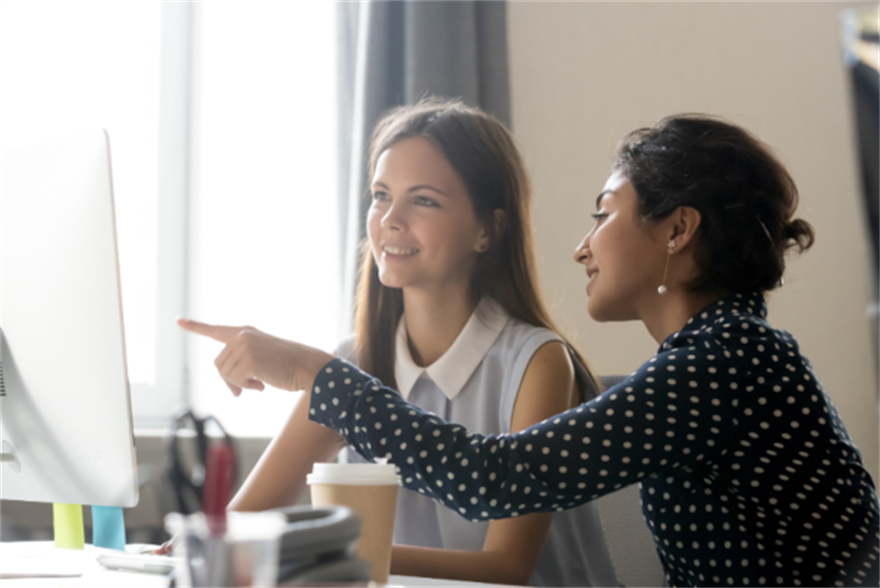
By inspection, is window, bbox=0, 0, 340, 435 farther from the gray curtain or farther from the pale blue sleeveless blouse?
the pale blue sleeveless blouse

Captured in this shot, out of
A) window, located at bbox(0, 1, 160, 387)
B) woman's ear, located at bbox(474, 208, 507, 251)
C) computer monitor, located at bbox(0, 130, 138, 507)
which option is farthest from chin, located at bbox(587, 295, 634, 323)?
window, located at bbox(0, 1, 160, 387)

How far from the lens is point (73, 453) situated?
80cm

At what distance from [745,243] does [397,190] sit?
1.98ft

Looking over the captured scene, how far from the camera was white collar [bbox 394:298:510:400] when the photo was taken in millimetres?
1262

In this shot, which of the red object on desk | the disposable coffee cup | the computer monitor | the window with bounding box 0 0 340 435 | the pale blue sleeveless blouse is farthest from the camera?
the window with bounding box 0 0 340 435

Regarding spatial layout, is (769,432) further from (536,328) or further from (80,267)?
(80,267)

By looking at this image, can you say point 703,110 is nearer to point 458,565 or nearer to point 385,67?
point 385,67

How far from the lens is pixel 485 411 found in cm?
124

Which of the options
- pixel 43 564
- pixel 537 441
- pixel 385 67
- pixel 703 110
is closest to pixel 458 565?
pixel 537 441

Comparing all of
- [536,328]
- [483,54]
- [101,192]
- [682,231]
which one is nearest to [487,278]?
[536,328]

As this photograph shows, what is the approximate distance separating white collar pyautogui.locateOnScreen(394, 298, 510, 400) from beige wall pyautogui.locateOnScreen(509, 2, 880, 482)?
0.50m

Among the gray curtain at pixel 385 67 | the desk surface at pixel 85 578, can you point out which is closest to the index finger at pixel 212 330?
the desk surface at pixel 85 578

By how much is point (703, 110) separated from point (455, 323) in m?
1.05

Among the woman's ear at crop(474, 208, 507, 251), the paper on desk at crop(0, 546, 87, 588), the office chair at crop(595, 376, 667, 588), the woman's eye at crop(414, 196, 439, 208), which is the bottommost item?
the office chair at crop(595, 376, 667, 588)
